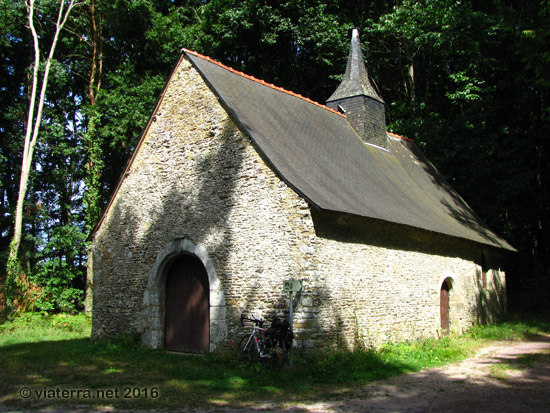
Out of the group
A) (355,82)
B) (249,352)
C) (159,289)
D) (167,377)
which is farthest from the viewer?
(355,82)

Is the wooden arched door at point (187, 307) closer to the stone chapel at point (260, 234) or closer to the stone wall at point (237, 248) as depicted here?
the stone chapel at point (260, 234)

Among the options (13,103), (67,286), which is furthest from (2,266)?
(13,103)

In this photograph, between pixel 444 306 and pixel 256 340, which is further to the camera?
pixel 444 306

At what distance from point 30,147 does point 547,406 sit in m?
19.0

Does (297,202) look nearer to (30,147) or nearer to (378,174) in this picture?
(378,174)

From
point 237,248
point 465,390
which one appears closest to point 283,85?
point 237,248

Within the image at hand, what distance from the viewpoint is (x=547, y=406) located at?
21.0ft

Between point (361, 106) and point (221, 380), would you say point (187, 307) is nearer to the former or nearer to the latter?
point (221, 380)

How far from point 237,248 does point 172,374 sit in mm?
2789

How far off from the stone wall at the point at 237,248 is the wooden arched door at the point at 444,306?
0.24 m

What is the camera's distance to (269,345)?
348 inches

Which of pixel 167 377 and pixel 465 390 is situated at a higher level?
pixel 167 377

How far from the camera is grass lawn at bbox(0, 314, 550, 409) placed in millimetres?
6910

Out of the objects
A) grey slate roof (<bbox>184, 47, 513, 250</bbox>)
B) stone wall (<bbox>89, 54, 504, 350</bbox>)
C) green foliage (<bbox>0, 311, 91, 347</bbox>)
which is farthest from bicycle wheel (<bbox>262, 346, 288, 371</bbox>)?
green foliage (<bbox>0, 311, 91, 347</bbox>)
